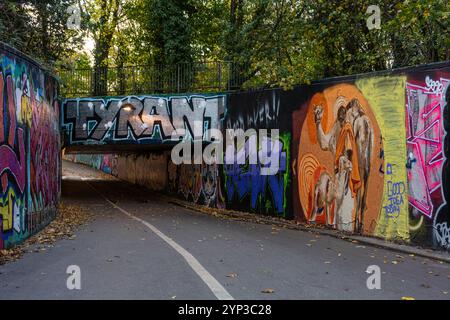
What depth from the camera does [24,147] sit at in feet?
36.0

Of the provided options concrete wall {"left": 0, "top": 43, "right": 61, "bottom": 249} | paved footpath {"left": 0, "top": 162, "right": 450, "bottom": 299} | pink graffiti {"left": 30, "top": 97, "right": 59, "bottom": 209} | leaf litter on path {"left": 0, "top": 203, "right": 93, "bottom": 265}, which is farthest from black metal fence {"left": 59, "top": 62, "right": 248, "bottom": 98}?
paved footpath {"left": 0, "top": 162, "right": 450, "bottom": 299}

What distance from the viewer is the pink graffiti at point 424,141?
10.1 metres

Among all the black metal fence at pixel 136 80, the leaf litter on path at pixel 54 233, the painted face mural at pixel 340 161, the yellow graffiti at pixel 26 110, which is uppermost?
the black metal fence at pixel 136 80

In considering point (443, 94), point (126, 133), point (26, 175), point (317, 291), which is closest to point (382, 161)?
point (443, 94)

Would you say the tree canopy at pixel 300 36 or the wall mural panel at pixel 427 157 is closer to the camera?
the wall mural panel at pixel 427 157

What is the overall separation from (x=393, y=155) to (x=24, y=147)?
26.7 feet

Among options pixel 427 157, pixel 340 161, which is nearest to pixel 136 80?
pixel 340 161

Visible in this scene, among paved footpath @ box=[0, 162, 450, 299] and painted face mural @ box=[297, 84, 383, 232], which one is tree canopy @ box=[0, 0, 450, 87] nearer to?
painted face mural @ box=[297, 84, 383, 232]

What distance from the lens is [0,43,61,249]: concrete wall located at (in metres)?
9.45

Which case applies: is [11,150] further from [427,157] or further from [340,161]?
[427,157]

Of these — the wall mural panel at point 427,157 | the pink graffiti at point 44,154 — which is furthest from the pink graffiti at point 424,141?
→ the pink graffiti at point 44,154

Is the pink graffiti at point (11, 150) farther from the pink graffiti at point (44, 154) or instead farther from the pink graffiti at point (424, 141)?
the pink graffiti at point (424, 141)

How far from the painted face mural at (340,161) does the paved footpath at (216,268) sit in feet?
3.57
